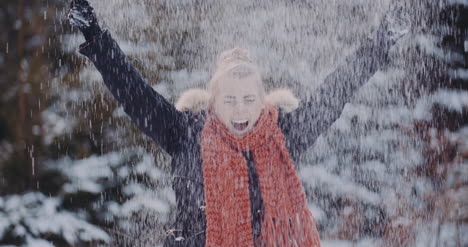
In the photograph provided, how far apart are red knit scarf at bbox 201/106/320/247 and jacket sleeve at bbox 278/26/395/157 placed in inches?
4.8

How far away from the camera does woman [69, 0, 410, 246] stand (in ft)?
6.42

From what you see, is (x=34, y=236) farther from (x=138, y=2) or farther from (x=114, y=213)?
(x=138, y=2)

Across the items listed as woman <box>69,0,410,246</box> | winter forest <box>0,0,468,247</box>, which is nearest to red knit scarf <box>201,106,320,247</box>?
woman <box>69,0,410,246</box>

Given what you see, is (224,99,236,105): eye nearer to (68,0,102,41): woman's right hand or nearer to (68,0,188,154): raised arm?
(68,0,188,154): raised arm

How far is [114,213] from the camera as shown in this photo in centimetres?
319

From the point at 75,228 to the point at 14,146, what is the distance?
2.24 ft

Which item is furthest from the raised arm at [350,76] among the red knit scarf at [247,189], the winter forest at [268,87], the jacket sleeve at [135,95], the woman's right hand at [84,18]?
the winter forest at [268,87]

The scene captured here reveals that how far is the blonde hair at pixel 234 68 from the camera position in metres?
1.93

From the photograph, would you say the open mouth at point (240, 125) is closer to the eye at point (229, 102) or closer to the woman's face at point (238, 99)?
the woman's face at point (238, 99)

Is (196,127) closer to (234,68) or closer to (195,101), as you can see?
(195,101)

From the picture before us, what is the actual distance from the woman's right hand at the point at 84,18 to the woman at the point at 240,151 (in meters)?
0.33

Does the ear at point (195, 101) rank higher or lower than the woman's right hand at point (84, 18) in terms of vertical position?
lower

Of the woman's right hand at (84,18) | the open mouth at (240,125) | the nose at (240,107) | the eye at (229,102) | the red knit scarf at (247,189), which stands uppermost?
the woman's right hand at (84,18)

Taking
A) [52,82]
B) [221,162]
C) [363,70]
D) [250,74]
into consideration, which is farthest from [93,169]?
[363,70]
